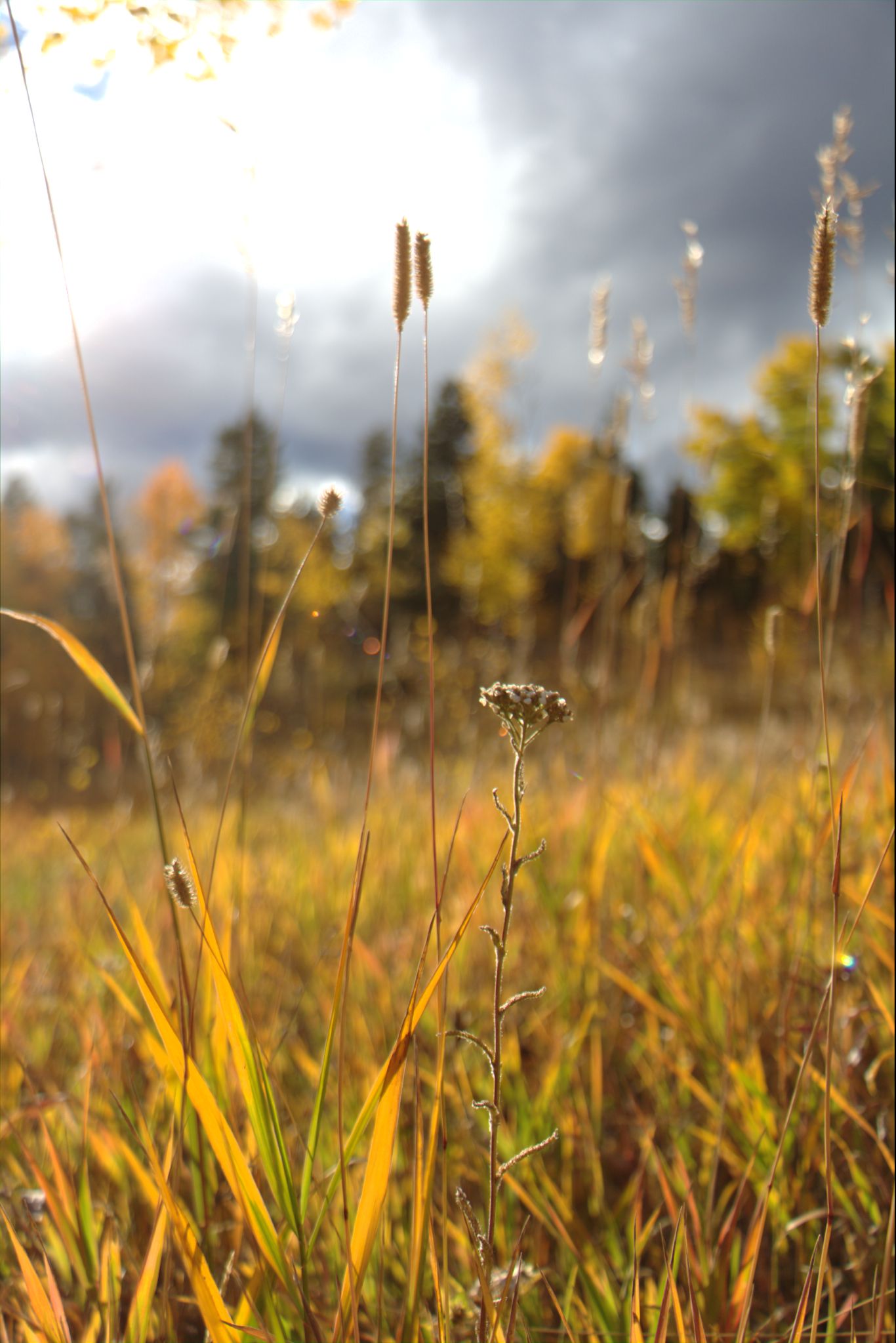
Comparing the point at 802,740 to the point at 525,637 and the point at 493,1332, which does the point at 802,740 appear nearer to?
the point at 525,637

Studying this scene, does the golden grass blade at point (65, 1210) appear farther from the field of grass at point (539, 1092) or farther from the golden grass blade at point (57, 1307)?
the golden grass blade at point (57, 1307)

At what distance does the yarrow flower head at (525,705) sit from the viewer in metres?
0.61

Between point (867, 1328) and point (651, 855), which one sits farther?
point (651, 855)

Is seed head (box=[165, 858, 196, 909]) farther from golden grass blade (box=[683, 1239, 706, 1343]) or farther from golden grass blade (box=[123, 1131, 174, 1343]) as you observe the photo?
golden grass blade (box=[683, 1239, 706, 1343])

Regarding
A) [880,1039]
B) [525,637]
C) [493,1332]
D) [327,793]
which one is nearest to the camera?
[493,1332]

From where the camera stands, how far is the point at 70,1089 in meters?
1.43

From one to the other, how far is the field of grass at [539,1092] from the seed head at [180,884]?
88mm

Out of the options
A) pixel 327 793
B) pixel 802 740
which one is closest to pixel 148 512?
pixel 327 793

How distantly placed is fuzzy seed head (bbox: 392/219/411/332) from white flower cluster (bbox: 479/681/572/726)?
28cm

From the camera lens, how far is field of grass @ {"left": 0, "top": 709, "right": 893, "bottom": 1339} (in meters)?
0.80

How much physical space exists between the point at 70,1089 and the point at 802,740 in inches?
68.1

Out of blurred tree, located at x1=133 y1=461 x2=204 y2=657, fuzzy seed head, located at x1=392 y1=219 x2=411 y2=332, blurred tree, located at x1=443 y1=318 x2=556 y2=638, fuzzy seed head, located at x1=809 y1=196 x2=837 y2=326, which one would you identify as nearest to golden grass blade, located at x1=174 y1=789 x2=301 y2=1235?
fuzzy seed head, located at x1=392 y1=219 x2=411 y2=332

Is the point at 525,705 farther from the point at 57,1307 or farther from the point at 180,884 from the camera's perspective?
the point at 57,1307

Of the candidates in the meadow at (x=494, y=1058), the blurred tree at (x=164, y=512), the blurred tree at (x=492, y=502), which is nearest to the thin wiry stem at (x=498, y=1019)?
the meadow at (x=494, y=1058)
